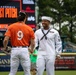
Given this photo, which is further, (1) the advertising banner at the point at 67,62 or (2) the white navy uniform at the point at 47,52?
(1) the advertising banner at the point at 67,62

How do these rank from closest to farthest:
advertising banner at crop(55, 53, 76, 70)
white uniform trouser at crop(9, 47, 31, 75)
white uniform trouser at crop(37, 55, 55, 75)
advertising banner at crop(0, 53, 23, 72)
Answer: white uniform trouser at crop(9, 47, 31, 75) → white uniform trouser at crop(37, 55, 55, 75) → advertising banner at crop(0, 53, 23, 72) → advertising banner at crop(55, 53, 76, 70)

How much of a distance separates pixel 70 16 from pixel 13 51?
35064mm

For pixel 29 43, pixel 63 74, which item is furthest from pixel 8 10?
pixel 29 43

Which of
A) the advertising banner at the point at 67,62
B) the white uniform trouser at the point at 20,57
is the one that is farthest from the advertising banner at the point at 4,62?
the white uniform trouser at the point at 20,57

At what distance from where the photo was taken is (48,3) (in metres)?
44.1

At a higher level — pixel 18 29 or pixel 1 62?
pixel 18 29

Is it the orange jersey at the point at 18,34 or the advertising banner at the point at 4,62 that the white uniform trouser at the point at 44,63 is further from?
the advertising banner at the point at 4,62

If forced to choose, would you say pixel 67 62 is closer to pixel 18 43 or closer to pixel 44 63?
pixel 44 63

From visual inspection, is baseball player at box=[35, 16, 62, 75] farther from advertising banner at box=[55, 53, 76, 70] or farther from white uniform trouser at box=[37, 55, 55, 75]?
advertising banner at box=[55, 53, 76, 70]

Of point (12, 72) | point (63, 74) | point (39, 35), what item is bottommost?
point (63, 74)

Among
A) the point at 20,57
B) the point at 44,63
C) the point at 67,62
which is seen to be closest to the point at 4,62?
the point at 67,62

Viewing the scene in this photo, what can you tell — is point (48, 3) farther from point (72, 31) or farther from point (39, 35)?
point (39, 35)

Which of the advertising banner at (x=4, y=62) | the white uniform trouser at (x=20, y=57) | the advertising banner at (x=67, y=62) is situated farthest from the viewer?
the advertising banner at (x=67, y=62)

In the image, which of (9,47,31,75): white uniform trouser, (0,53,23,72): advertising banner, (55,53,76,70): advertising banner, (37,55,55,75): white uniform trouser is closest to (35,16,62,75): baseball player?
(37,55,55,75): white uniform trouser
